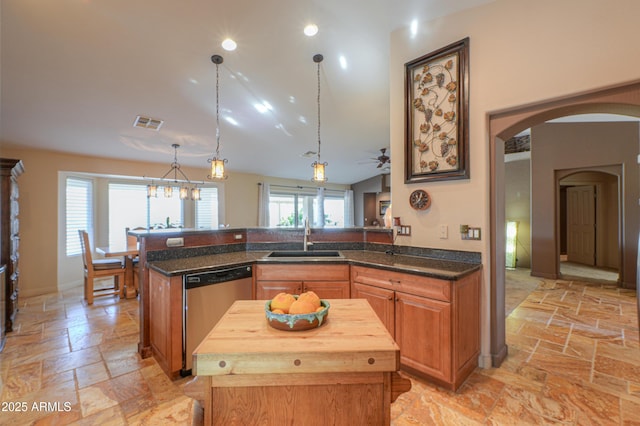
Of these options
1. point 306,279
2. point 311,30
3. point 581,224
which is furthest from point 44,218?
point 581,224

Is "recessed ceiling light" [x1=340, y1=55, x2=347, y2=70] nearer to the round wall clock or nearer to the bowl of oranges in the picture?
the round wall clock

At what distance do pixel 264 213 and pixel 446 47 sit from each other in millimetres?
5737

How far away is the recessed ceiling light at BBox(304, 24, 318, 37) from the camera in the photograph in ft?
8.74

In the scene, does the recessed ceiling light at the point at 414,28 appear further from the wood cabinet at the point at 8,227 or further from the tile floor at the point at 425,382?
the wood cabinet at the point at 8,227

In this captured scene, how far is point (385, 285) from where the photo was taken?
7.41ft

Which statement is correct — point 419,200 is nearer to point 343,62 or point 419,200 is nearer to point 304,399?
point 343,62

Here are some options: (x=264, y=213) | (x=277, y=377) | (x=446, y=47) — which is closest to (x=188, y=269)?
(x=277, y=377)

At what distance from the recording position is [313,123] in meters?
4.64

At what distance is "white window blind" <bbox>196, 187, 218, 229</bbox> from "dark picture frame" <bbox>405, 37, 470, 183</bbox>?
532 cm

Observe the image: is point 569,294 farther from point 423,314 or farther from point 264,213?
point 264,213

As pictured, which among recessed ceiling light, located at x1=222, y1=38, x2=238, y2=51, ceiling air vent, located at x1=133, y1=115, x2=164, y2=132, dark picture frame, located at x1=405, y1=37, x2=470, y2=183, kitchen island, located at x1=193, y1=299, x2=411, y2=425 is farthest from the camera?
ceiling air vent, located at x1=133, y1=115, x2=164, y2=132

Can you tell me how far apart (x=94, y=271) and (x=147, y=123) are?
7.73ft

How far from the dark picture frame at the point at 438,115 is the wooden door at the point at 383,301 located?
1.15 meters

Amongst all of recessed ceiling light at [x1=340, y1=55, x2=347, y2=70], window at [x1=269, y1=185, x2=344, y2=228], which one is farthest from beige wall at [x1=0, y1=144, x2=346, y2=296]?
recessed ceiling light at [x1=340, y1=55, x2=347, y2=70]
